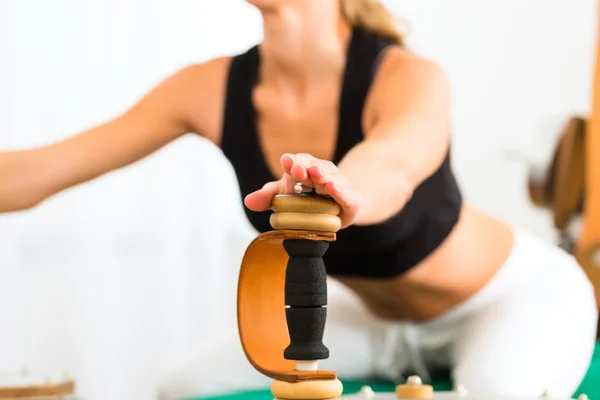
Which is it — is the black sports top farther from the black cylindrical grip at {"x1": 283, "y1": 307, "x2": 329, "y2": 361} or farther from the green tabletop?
the black cylindrical grip at {"x1": 283, "y1": 307, "x2": 329, "y2": 361}

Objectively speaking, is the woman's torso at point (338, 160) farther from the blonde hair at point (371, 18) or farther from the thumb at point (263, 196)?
the thumb at point (263, 196)

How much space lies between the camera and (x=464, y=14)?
1.98m

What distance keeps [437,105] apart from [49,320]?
1.08 m

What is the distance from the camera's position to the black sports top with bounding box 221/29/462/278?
914 mm

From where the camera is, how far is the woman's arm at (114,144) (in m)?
0.91

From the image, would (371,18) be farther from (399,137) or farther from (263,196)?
(263,196)

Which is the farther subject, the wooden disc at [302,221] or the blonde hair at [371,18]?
the blonde hair at [371,18]

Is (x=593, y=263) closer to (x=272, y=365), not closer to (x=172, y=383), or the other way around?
(x=172, y=383)

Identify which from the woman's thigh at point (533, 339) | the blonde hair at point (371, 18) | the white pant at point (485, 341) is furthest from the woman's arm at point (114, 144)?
the woman's thigh at point (533, 339)

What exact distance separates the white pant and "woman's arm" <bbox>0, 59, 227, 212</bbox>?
27cm

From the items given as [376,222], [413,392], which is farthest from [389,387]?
[413,392]

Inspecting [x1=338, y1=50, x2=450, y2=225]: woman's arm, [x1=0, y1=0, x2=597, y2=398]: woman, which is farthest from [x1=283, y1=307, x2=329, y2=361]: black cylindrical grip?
[x1=0, y1=0, x2=597, y2=398]: woman

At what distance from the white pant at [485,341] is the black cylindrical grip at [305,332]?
17.0 inches

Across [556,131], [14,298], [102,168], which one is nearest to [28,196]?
[102,168]
